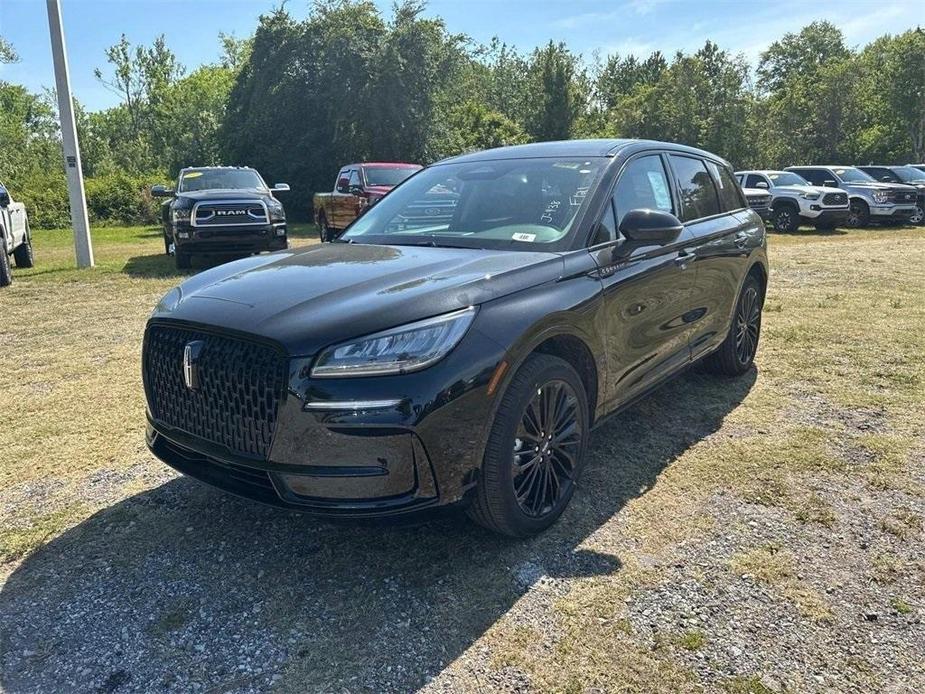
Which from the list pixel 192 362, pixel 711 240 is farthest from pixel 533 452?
pixel 711 240

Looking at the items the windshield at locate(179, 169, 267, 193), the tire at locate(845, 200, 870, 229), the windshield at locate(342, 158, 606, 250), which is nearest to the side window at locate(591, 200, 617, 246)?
the windshield at locate(342, 158, 606, 250)

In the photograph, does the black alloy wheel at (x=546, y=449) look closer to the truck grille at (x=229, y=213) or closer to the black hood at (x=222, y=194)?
the truck grille at (x=229, y=213)

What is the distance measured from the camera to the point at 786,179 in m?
19.8

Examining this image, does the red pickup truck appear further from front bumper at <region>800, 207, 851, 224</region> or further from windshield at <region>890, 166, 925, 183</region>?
windshield at <region>890, 166, 925, 183</region>

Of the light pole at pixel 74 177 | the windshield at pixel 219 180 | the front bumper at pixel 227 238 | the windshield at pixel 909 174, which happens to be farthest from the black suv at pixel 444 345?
Answer: the windshield at pixel 909 174

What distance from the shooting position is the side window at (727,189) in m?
5.11

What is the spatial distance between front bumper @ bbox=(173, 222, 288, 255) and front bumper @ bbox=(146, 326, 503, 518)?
30.6 ft

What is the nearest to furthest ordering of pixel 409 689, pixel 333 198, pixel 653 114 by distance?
pixel 409 689 < pixel 333 198 < pixel 653 114

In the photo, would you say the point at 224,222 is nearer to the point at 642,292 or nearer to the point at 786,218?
the point at 642,292

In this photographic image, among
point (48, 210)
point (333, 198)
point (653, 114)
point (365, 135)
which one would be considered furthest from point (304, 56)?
point (653, 114)

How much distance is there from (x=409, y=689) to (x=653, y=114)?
43167 mm

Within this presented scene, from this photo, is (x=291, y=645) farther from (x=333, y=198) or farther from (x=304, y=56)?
(x=304, y=56)

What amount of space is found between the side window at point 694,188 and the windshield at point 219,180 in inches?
371

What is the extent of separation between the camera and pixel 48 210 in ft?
84.3
